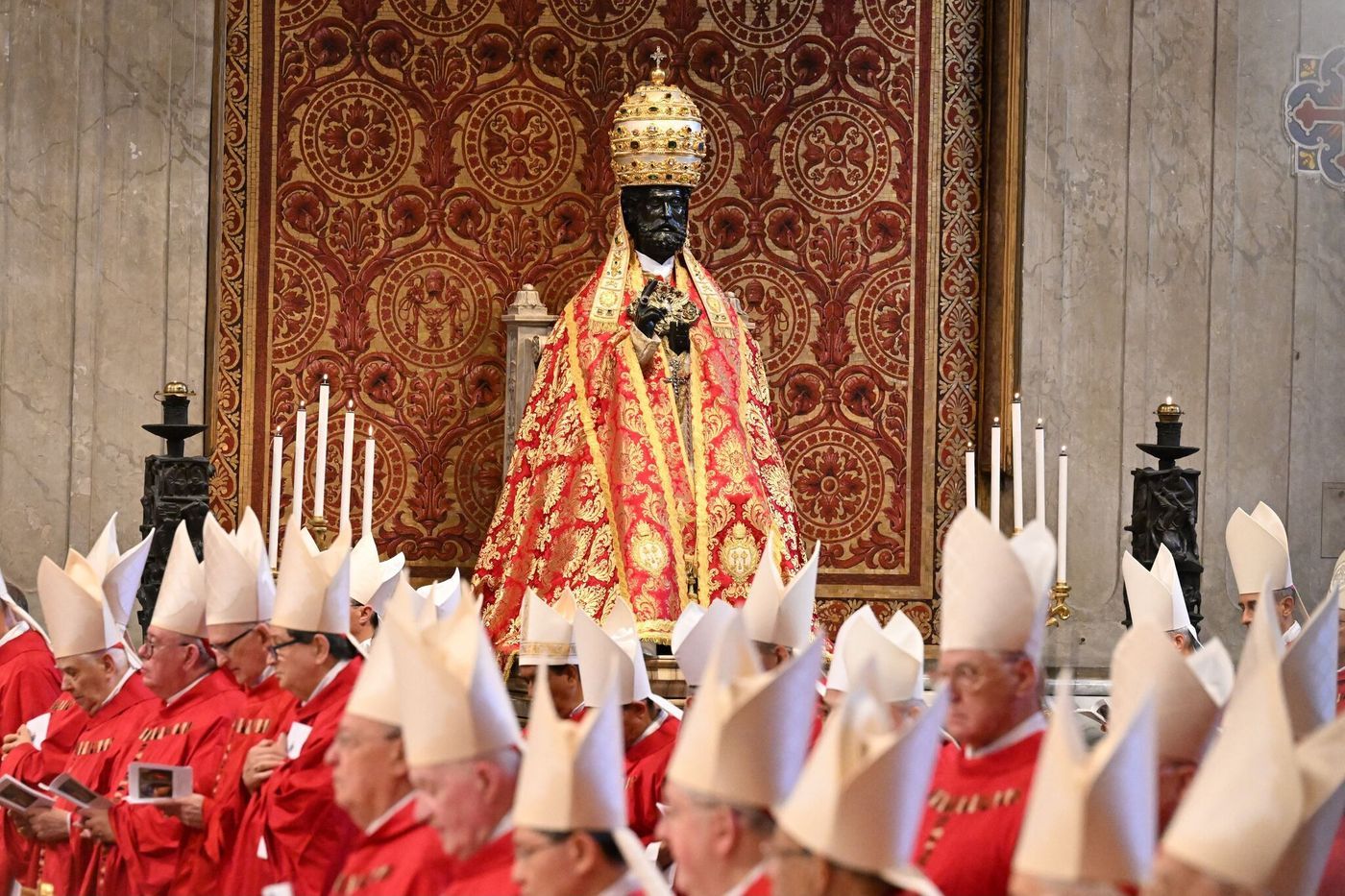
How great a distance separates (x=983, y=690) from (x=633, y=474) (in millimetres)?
4255

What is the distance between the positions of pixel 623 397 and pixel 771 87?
2.03 m

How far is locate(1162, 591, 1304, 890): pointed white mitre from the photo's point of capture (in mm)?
2666

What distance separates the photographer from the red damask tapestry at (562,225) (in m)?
9.20

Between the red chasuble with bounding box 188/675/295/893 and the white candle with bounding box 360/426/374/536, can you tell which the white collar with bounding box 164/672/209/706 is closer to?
the red chasuble with bounding box 188/675/295/893

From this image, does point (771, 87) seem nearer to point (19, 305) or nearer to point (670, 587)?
point (670, 587)

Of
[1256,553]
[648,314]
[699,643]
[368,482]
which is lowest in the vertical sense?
[699,643]

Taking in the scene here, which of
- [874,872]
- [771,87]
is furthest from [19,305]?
[874,872]

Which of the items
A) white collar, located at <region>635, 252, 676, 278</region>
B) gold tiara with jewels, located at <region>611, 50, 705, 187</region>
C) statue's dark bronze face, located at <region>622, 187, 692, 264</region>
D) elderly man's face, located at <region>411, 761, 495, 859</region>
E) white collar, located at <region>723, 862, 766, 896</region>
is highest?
gold tiara with jewels, located at <region>611, 50, 705, 187</region>

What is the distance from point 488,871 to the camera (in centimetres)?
342

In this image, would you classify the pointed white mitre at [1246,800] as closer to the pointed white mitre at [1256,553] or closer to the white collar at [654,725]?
the white collar at [654,725]

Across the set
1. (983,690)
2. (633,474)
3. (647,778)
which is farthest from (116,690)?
(983,690)

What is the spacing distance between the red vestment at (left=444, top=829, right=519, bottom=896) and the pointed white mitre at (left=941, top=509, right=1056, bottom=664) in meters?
1.00

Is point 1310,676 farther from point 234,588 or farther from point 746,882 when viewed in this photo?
point 234,588

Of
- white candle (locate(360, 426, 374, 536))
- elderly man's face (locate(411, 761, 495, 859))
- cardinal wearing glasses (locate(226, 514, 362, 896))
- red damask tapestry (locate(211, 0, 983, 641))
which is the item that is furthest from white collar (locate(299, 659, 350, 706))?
red damask tapestry (locate(211, 0, 983, 641))
